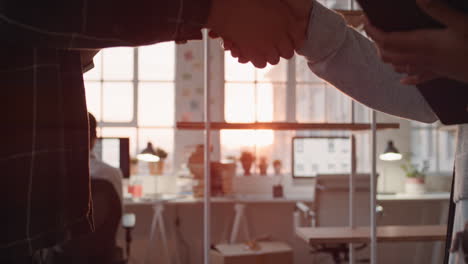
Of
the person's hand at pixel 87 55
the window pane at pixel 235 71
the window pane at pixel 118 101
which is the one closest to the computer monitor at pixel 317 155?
the window pane at pixel 235 71

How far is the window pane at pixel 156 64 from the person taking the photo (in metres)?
5.25

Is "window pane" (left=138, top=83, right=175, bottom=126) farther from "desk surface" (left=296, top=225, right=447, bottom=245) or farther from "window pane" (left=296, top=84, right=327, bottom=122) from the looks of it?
"desk surface" (left=296, top=225, right=447, bottom=245)

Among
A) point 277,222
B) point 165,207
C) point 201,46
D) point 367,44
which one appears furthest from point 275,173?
point 367,44

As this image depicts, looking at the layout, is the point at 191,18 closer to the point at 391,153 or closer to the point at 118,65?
the point at 391,153

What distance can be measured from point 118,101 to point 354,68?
4.68 meters

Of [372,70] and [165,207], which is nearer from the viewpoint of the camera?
[372,70]

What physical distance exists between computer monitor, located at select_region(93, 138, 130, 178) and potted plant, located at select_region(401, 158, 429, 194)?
291 cm

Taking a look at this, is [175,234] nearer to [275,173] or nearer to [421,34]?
[275,173]

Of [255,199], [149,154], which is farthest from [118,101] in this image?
[255,199]

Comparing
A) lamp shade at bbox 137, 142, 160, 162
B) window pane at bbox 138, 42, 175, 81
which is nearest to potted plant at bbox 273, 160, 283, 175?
lamp shade at bbox 137, 142, 160, 162

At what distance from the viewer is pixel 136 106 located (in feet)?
17.3

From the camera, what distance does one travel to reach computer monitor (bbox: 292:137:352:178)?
4988 millimetres

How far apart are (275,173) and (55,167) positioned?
4684 millimetres

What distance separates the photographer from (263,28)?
801 mm
